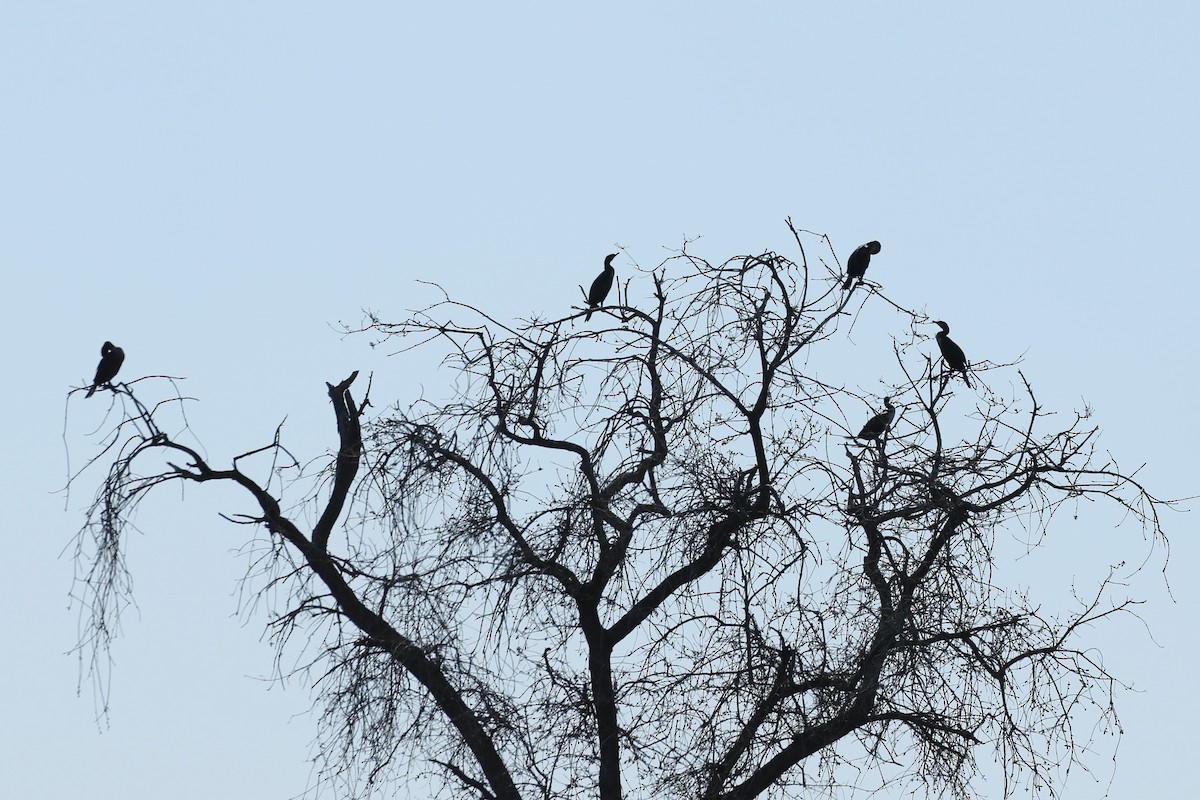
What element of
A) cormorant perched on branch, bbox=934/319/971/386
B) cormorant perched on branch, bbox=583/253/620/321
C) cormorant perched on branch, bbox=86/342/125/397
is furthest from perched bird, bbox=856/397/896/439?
cormorant perched on branch, bbox=86/342/125/397

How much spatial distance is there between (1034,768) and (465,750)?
2.44 meters

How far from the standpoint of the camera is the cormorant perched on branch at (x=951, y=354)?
268 inches

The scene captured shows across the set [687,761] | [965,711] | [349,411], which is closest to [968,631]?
[965,711]

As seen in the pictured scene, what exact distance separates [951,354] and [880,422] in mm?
597

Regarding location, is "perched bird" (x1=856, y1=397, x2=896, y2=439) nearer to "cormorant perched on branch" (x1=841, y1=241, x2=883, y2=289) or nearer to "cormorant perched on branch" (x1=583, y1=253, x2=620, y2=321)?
"cormorant perched on branch" (x1=841, y1=241, x2=883, y2=289)

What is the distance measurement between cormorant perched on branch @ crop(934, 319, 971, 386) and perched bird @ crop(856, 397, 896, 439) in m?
0.35

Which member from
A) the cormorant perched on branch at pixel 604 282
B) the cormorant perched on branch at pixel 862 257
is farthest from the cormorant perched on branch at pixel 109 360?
the cormorant perched on branch at pixel 862 257

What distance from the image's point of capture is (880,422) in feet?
22.5

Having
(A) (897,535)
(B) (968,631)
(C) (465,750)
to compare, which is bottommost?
(C) (465,750)

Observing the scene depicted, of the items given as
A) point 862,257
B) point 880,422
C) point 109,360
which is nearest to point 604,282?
point 862,257

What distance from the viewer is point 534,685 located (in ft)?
20.7

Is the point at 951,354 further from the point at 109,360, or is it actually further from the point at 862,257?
the point at 109,360

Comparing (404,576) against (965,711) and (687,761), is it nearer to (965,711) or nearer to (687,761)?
(687,761)

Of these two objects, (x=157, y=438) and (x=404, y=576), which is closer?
(x=404, y=576)
